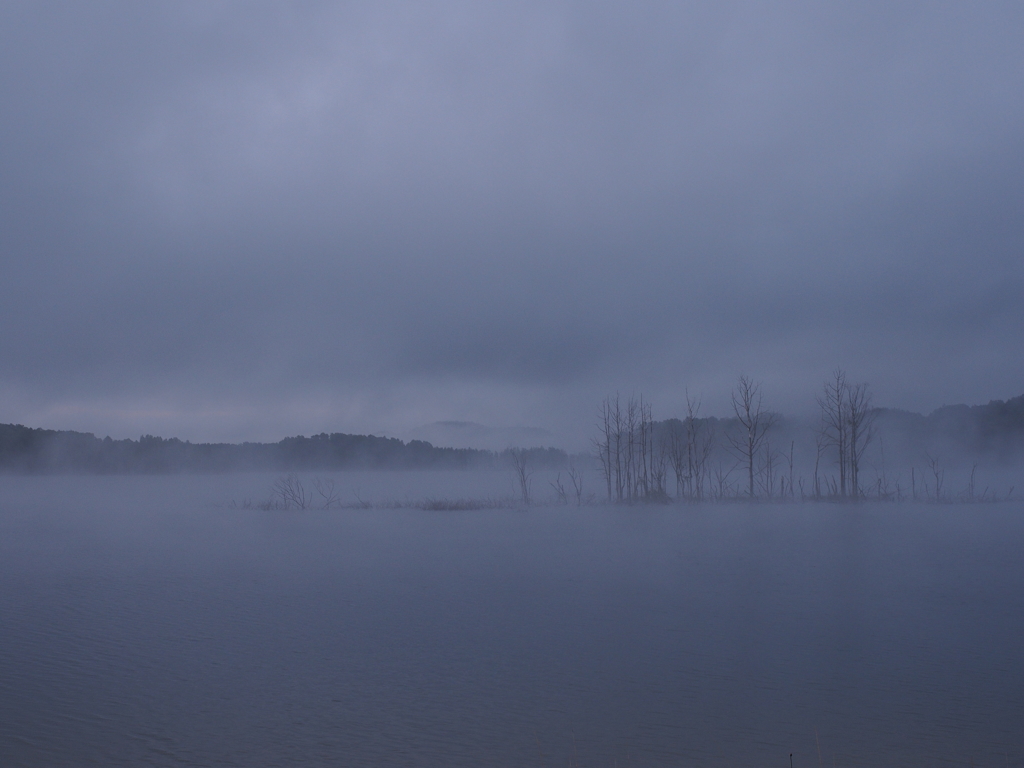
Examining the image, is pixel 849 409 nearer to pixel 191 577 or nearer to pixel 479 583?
pixel 479 583

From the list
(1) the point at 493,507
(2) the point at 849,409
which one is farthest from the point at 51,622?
(2) the point at 849,409

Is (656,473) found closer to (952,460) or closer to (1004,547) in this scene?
(1004,547)

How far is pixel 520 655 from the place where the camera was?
1184cm

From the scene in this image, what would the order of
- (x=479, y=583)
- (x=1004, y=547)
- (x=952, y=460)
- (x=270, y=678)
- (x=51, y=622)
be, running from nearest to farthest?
(x=270, y=678)
(x=51, y=622)
(x=479, y=583)
(x=1004, y=547)
(x=952, y=460)

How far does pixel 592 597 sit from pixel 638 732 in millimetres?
7831

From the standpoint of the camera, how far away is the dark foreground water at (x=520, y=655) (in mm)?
8398

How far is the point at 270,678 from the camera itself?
1063 centimetres

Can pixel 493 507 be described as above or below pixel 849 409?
below

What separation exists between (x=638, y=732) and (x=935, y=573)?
1386cm

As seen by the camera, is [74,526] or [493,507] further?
[493,507]

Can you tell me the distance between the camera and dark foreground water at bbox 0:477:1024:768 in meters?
8.40

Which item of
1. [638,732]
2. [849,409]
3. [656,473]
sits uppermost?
[849,409]

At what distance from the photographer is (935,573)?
744 inches

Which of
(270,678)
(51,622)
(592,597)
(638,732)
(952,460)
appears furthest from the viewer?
(952,460)
